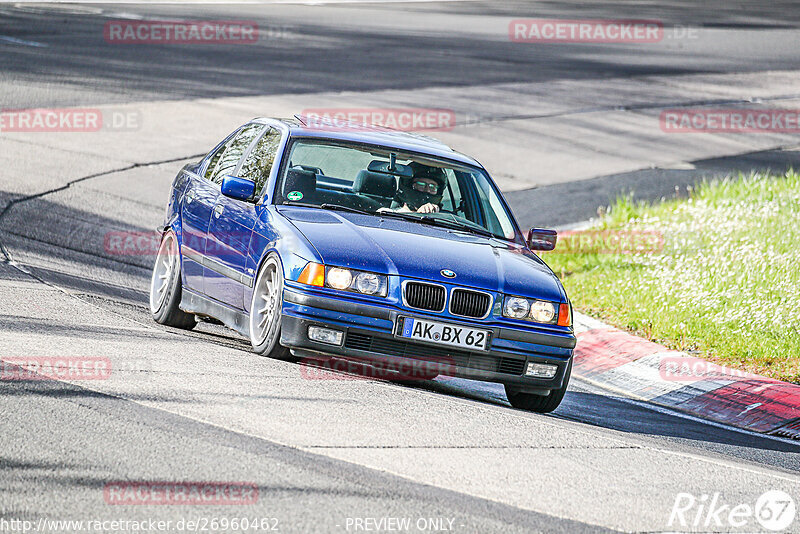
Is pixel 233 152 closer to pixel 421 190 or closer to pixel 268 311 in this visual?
pixel 421 190

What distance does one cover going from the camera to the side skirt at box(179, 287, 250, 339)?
26.4ft

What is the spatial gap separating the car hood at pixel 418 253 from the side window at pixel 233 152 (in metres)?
1.33

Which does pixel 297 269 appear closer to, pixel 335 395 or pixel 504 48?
pixel 335 395

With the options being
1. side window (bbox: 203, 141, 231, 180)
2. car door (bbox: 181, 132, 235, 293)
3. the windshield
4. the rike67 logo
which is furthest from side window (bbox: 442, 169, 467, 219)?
the rike67 logo

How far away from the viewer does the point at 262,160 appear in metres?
8.82

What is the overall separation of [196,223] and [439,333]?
8.31ft

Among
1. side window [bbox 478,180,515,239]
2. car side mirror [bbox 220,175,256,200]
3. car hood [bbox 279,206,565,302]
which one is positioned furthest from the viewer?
side window [bbox 478,180,515,239]

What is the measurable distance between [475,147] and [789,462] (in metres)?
12.3

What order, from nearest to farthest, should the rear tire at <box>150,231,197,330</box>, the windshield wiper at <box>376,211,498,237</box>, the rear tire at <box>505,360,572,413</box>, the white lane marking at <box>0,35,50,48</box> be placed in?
the rear tire at <box>505,360,572,413</box> → the windshield wiper at <box>376,211,498,237</box> → the rear tire at <box>150,231,197,330</box> → the white lane marking at <box>0,35,50,48</box>

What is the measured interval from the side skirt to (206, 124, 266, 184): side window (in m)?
0.96

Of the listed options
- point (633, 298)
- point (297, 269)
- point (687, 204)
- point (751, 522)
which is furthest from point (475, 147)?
point (751, 522)

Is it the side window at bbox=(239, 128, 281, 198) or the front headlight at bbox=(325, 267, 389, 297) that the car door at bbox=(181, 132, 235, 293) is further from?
the front headlight at bbox=(325, 267, 389, 297)

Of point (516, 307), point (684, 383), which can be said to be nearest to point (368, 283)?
point (516, 307)

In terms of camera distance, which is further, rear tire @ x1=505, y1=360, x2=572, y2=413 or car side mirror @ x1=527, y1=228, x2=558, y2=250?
car side mirror @ x1=527, y1=228, x2=558, y2=250
